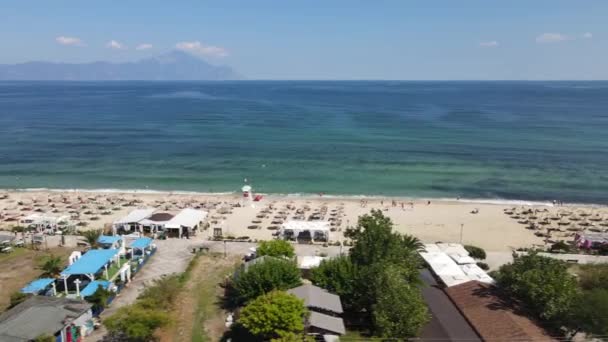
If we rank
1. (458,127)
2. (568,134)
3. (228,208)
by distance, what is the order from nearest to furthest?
(228,208)
(568,134)
(458,127)

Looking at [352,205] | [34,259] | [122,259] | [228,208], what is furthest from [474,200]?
[34,259]

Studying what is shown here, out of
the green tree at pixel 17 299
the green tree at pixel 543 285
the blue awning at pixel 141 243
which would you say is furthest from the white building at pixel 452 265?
the green tree at pixel 17 299

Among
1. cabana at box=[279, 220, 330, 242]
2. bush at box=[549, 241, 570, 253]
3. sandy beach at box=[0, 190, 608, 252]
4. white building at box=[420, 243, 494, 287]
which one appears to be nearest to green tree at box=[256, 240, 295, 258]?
cabana at box=[279, 220, 330, 242]

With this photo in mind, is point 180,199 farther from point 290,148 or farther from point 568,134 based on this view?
point 568,134

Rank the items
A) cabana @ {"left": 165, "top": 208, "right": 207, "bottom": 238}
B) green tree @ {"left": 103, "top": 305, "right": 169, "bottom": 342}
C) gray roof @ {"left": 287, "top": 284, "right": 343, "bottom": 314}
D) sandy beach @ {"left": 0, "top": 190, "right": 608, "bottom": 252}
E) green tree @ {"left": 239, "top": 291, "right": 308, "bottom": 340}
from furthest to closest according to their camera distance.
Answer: sandy beach @ {"left": 0, "top": 190, "right": 608, "bottom": 252}
cabana @ {"left": 165, "top": 208, "right": 207, "bottom": 238}
gray roof @ {"left": 287, "top": 284, "right": 343, "bottom": 314}
green tree @ {"left": 103, "top": 305, "right": 169, "bottom": 342}
green tree @ {"left": 239, "top": 291, "right": 308, "bottom": 340}

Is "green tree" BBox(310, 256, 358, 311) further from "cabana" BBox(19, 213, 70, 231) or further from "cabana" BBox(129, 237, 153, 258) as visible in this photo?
"cabana" BBox(19, 213, 70, 231)

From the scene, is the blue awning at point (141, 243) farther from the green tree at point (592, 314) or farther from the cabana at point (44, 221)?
the green tree at point (592, 314)
